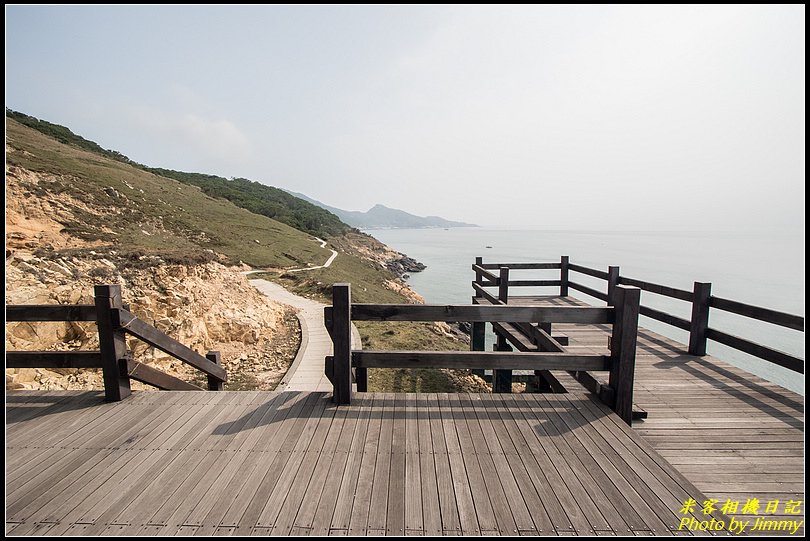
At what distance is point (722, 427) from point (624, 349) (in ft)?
4.87

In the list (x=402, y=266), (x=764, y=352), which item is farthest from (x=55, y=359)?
(x=402, y=266)

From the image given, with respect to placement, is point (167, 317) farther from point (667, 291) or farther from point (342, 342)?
point (667, 291)

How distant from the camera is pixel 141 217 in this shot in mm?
25312

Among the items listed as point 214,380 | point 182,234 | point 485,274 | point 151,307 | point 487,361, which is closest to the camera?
point 487,361

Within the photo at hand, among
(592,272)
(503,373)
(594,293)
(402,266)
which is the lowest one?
(402,266)

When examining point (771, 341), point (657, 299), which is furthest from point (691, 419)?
point (657, 299)

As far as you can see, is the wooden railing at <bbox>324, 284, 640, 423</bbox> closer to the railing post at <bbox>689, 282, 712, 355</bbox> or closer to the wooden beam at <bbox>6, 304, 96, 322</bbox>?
the wooden beam at <bbox>6, 304, 96, 322</bbox>

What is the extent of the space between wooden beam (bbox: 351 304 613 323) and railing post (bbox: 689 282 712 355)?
11.1 feet

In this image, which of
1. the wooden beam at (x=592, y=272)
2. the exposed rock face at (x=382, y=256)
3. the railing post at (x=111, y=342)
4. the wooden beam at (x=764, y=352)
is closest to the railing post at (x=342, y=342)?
the railing post at (x=111, y=342)

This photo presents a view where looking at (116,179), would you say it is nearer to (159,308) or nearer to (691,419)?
(159,308)

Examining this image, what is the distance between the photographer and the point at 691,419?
3.86 metres

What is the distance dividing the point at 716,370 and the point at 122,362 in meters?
8.24

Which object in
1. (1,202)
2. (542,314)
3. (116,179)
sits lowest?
(542,314)

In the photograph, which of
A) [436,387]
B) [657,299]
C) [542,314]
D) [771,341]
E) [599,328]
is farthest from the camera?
[657,299]
